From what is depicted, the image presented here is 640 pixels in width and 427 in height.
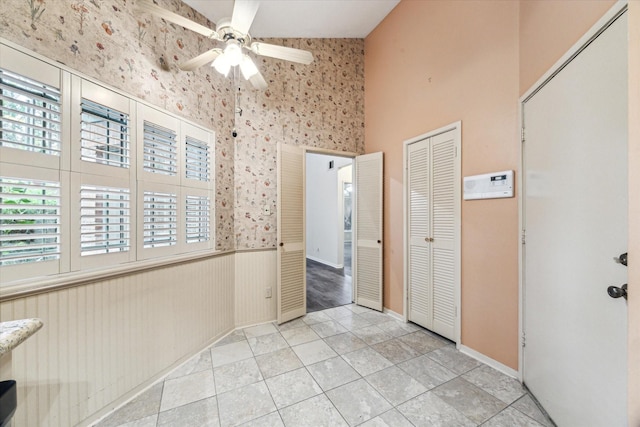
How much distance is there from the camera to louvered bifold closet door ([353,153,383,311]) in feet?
10.6

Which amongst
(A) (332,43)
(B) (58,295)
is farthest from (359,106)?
(B) (58,295)

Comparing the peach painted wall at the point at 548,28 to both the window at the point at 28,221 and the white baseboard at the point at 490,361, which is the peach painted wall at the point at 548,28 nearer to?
the white baseboard at the point at 490,361

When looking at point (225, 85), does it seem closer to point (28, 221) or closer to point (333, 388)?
point (28, 221)

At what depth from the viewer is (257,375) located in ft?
6.39

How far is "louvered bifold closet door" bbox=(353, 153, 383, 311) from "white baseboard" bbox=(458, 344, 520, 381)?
3.65 ft

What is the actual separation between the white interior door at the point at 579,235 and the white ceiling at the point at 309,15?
90.1 inches

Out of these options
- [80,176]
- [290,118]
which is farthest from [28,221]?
[290,118]

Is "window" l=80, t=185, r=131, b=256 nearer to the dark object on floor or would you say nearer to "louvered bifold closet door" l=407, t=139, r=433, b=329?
the dark object on floor

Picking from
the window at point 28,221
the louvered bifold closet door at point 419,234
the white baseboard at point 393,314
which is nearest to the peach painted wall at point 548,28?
the louvered bifold closet door at point 419,234

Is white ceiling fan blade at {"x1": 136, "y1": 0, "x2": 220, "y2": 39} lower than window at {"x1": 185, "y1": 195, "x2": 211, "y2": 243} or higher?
higher

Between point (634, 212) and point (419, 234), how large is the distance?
1797 millimetres

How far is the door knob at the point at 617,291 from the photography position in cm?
102

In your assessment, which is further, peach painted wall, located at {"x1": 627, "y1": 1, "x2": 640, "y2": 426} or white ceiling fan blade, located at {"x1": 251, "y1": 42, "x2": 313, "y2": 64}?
white ceiling fan blade, located at {"x1": 251, "y1": 42, "x2": 313, "y2": 64}

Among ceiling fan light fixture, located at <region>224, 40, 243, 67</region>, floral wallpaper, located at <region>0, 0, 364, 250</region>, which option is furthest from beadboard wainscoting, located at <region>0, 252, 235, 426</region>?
ceiling fan light fixture, located at <region>224, 40, 243, 67</region>
